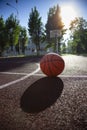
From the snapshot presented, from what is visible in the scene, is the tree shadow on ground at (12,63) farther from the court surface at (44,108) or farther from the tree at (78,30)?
the tree at (78,30)

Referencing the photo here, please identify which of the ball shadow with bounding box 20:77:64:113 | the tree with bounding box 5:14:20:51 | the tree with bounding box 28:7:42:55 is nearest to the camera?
the ball shadow with bounding box 20:77:64:113

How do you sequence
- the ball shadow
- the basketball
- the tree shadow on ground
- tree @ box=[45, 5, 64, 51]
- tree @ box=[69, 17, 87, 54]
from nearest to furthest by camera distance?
1. the ball shadow
2. the basketball
3. the tree shadow on ground
4. tree @ box=[45, 5, 64, 51]
5. tree @ box=[69, 17, 87, 54]

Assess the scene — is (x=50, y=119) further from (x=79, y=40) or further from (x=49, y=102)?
(x=79, y=40)

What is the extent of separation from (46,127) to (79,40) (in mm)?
86411

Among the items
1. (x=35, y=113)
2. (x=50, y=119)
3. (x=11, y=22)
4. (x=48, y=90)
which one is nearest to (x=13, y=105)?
(x=35, y=113)

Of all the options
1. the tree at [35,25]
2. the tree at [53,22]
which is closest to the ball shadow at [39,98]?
the tree at [35,25]

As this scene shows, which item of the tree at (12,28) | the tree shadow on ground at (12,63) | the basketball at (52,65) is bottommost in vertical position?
the tree shadow on ground at (12,63)

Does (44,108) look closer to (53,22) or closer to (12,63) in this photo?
(12,63)

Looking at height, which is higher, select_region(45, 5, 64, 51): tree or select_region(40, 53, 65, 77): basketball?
select_region(45, 5, 64, 51): tree

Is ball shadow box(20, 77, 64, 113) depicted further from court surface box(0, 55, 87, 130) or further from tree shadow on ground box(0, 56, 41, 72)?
tree shadow on ground box(0, 56, 41, 72)

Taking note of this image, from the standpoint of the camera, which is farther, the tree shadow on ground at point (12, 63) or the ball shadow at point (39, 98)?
the tree shadow on ground at point (12, 63)

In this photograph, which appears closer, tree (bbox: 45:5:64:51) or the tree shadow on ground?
the tree shadow on ground

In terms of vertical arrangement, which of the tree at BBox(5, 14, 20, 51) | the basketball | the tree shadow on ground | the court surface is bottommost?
the tree shadow on ground

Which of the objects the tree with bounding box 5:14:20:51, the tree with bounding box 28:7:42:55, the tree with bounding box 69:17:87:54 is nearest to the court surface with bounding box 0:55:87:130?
the tree with bounding box 5:14:20:51
